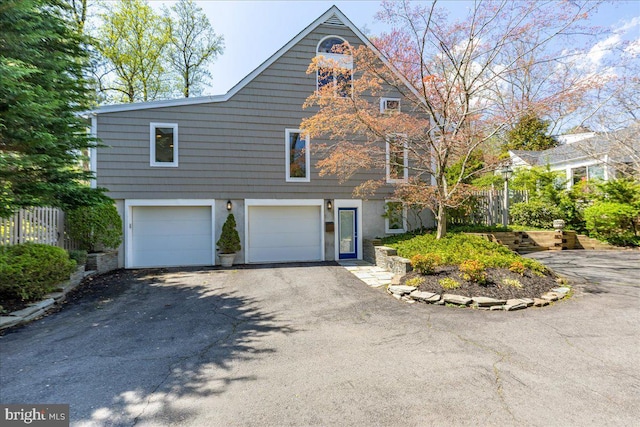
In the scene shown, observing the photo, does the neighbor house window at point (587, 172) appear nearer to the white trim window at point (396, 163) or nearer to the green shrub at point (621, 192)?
the green shrub at point (621, 192)

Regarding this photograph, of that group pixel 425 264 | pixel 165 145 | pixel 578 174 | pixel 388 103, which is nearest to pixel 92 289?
pixel 165 145

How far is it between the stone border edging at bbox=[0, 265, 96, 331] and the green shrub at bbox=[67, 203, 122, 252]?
1.51 metres

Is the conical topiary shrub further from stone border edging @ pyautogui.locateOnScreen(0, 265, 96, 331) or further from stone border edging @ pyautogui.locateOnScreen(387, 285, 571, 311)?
stone border edging @ pyautogui.locateOnScreen(387, 285, 571, 311)

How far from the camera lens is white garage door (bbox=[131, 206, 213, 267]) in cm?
953

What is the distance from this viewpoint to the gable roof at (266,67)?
8.82 m

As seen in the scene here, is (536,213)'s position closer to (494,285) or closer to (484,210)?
(484,210)

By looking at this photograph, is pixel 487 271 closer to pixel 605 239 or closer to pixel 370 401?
pixel 370 401

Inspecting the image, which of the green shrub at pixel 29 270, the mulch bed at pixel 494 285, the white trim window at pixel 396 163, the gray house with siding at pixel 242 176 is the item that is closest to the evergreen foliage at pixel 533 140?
the white trim window at pixel 396 163

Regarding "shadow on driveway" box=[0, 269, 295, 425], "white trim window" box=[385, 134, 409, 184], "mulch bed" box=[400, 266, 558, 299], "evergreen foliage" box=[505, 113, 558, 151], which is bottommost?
"shadow on driveway" box=[0, 269, 295, 425]

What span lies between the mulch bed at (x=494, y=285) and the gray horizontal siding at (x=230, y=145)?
4926 millimetres

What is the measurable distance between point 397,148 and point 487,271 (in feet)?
15.9

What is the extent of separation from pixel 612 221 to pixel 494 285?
8337mm

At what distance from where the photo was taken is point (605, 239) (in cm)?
1083

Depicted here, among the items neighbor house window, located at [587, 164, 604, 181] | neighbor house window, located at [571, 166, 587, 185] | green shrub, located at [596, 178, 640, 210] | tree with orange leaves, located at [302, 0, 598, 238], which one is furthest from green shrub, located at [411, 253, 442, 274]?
neighbor house window, located at [571, 166, 587, 185]
